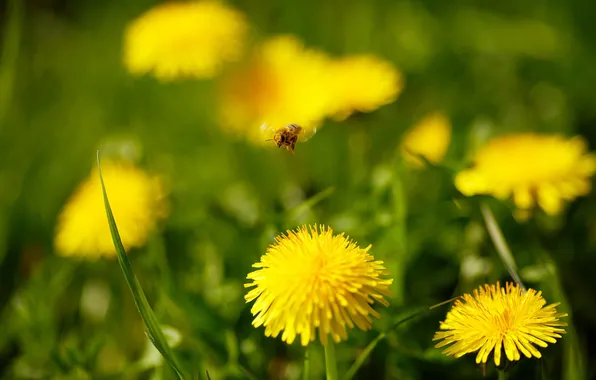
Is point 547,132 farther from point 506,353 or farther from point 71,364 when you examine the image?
point 71,364

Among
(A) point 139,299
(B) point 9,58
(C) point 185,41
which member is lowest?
(A) point 139,299

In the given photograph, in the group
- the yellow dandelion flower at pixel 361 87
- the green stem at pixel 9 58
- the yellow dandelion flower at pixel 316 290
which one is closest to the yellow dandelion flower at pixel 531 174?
the yellow dandelion flower at pixel 361 87

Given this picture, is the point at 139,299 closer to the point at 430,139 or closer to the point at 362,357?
the point at 362,357

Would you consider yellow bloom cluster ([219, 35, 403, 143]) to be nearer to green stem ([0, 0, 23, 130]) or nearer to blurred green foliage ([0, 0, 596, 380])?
blurred green foliage ([0, 0, 596, 380])

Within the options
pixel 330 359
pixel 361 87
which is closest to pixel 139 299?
pixel 330 359

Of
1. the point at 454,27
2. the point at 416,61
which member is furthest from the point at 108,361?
the point at 454,27

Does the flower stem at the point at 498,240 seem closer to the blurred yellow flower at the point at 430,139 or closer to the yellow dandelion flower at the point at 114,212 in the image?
the blurred yellow flower at the point at 430,139
